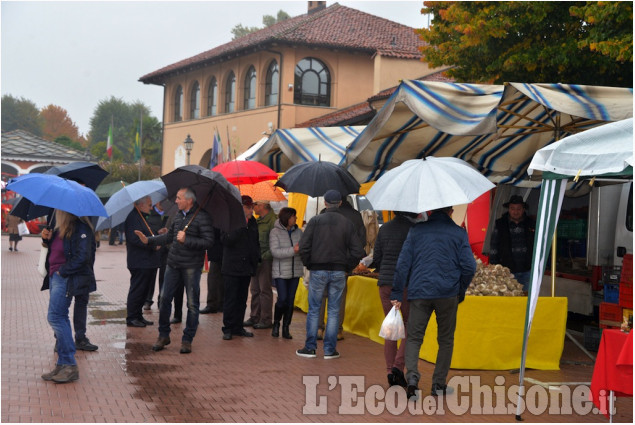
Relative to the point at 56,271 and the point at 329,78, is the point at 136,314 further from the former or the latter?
the point at 329,78

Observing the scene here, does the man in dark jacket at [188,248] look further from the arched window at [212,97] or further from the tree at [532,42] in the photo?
the arched window at [212,97]

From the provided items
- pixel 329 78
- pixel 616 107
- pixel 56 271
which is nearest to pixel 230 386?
pixel 56 271

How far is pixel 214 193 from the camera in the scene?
9.72 metres

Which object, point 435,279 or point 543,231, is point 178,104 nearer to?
point 435,279

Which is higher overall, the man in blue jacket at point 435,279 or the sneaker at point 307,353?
the man in blue jacket at point 435,279

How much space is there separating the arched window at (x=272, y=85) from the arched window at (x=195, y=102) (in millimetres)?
7245

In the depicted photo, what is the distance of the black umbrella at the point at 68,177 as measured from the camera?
886cm

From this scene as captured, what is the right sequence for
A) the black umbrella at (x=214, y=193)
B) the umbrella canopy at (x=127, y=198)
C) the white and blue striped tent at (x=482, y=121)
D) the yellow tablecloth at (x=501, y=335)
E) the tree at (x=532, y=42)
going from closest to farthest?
1. the white and blue striped tent at (x=482, y=121)
2. the yellow tablecloth at (x=501, y=335)
3. the black umbrella at (x=214, y=193)
4. the umbrella canopy at (x=127, y=198)
5. the tree at (x=532, y=42)

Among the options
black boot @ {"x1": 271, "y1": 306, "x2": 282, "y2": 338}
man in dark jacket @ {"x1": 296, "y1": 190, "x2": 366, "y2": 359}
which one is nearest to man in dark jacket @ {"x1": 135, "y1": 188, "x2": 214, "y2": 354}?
man in dark jacket @ {"x1": 296, "y1": 190, "x2": 366, "y2": 359}

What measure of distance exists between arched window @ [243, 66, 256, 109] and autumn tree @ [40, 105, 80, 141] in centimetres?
8811

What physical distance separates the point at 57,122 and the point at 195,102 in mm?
84572

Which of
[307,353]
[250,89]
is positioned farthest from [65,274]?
[250,89]

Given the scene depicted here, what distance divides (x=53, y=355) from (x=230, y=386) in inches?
101

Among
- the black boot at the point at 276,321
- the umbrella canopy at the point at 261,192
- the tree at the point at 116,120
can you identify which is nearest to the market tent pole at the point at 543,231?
the black boot at the point at 276,321
